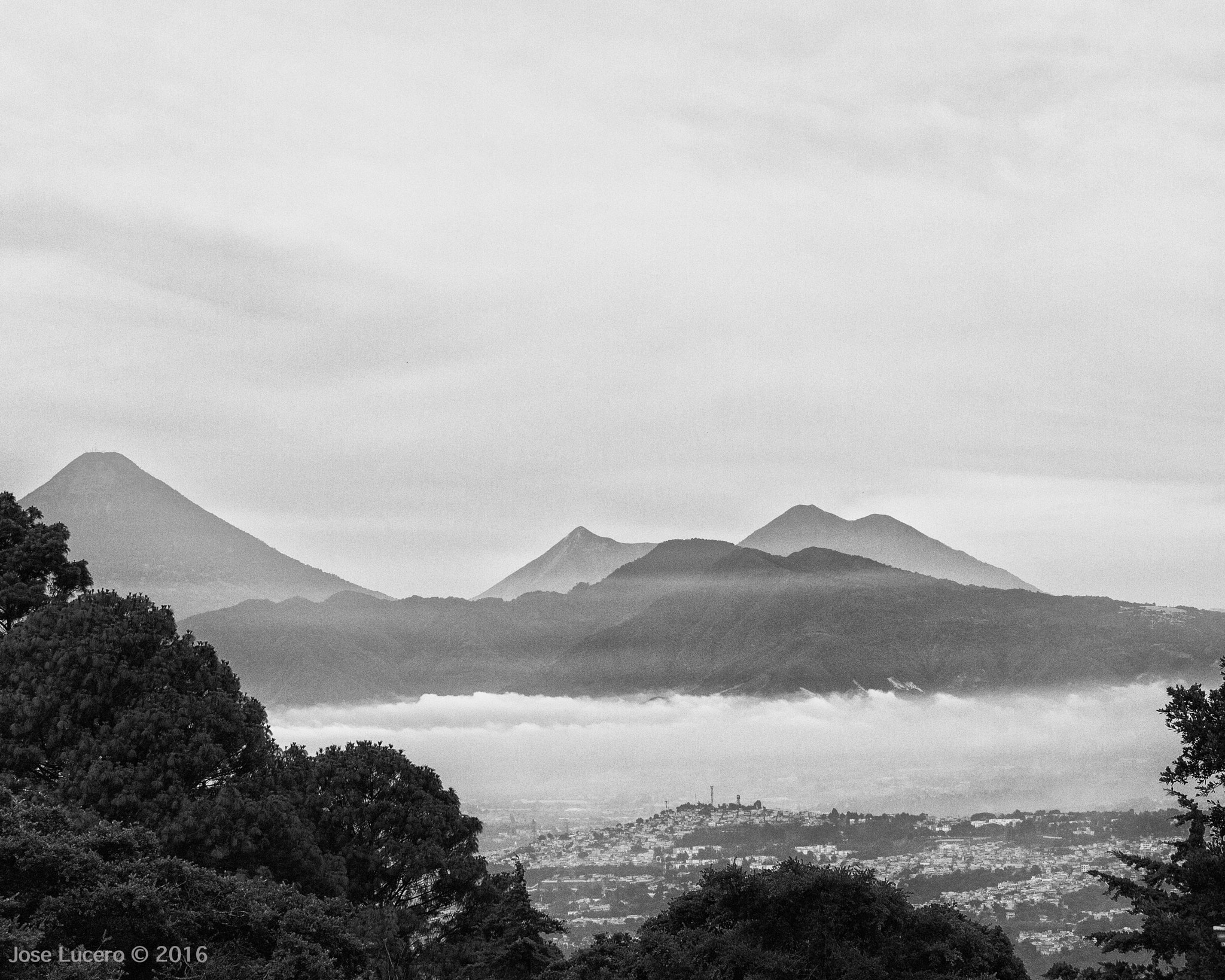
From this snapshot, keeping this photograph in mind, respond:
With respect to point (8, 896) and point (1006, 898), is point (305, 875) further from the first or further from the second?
point (1006, 898)

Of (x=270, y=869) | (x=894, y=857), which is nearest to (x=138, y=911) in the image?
(x=270, y=869)

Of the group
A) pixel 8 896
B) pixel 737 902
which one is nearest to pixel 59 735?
pixel 8 896

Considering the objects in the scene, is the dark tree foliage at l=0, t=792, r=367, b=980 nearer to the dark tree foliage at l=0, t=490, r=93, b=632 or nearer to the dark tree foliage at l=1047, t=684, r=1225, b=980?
the dark tree foliage at l=1047, t=684, r=1225, b=980

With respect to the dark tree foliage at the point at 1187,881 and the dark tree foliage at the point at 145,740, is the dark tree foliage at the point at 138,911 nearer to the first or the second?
the dark tree foliage at the point at 145,740

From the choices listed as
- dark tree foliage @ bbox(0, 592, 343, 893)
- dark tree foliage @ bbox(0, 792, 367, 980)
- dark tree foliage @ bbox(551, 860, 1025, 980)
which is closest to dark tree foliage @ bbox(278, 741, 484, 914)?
dark tree foliage @ bbox(0, 592, 343, 893)

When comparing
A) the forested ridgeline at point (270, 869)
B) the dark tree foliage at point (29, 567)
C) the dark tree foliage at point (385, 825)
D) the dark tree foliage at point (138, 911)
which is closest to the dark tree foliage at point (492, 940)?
the forested ridgeline at point (270, 869)

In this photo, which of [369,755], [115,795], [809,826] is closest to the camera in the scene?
[115,795]
